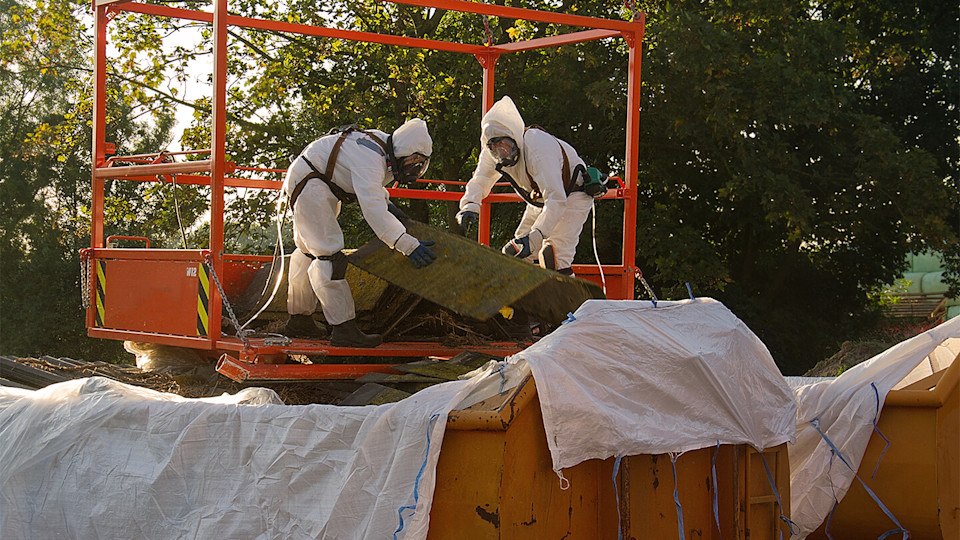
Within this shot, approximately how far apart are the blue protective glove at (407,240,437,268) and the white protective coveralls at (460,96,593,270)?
131 cm

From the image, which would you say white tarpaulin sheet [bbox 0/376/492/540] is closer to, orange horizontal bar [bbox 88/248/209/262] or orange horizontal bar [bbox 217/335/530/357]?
orange horizontal bar [bbox 217/335/530/357]

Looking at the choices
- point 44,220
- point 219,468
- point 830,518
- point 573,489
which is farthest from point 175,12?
point 44,220

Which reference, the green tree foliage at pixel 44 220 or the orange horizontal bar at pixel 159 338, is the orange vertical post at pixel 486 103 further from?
the green tree foliage at pixel 44 220

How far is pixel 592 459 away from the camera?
13.4 feet

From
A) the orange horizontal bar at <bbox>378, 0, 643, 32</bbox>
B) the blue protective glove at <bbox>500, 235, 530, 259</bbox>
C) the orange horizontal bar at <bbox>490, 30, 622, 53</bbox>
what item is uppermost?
the orange horizontal bar at <bbox>490, 30, 622, 53</bbox>

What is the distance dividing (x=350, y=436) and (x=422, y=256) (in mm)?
1977

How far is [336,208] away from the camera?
20.7ft

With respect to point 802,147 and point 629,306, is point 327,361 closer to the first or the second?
point 629,306

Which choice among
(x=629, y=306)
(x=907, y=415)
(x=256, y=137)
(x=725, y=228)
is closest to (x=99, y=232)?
(x=629, y=306)

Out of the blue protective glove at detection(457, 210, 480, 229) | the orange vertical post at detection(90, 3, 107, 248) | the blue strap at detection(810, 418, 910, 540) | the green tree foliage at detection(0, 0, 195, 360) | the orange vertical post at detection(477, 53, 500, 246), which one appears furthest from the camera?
the green tree foliage at detection(0, 0, 195, 360)

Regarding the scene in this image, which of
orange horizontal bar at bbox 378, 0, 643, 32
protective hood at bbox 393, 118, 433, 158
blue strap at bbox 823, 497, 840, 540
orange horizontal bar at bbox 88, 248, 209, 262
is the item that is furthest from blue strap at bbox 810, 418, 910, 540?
orange horizontal bar at bbox 88, 248, 209, 262

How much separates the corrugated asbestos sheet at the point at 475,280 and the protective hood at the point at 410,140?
1.59ft

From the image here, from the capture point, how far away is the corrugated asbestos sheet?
5496mm

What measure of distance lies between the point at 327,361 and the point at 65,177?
2317 cm
